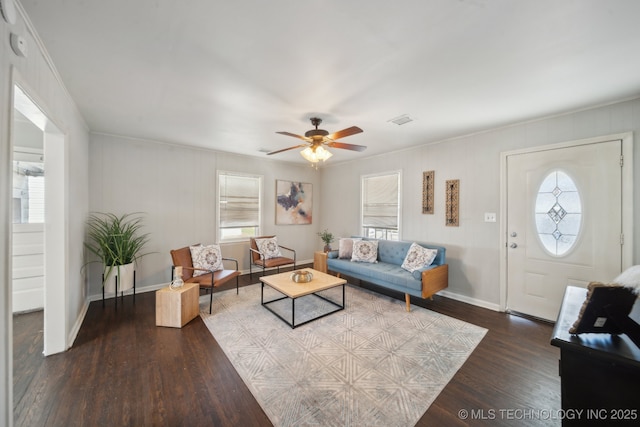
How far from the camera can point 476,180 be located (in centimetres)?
366

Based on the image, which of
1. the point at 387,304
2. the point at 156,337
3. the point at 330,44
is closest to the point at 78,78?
the point at 330,44

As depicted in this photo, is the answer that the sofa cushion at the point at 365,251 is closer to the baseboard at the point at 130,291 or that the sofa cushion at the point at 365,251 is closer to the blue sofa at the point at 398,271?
the blue sofa at the point at 398,271

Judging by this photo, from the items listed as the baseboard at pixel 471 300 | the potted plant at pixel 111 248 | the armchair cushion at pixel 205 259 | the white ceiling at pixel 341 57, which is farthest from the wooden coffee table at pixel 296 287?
the white ceiling at pixel 341 57

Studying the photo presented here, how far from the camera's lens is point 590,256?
2.79 m

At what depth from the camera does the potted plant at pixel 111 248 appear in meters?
3.37

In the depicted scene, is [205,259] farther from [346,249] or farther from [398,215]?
[398,215]

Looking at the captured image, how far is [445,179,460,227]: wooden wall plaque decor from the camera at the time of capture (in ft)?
12.6

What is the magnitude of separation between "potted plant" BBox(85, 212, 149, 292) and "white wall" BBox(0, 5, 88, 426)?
0.93 ft

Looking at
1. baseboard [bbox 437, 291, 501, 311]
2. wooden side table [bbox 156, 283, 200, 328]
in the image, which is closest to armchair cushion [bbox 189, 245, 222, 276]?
wooden side table [bbox 156, 283, 200, 328]

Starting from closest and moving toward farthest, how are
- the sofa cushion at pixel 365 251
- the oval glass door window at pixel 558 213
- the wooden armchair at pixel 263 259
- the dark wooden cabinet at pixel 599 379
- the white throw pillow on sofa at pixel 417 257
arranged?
1. the dark wooden cabinet at pixel 599 379
2. the oval glass door window at pixel 558 213
3. the white throw pillow on sofa at pixel 417 257
4. the sofa cushion at pixel 365 251
5. the wooden armchair at pixel 263 259

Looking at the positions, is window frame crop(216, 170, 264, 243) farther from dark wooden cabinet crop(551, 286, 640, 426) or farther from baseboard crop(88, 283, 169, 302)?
dark wooden cabinet crop(551, 286, 640, 426)

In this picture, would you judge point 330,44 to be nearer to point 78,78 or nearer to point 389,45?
point 389,45

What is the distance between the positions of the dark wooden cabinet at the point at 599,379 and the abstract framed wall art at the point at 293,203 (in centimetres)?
Result: 510

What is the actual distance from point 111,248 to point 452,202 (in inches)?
198
